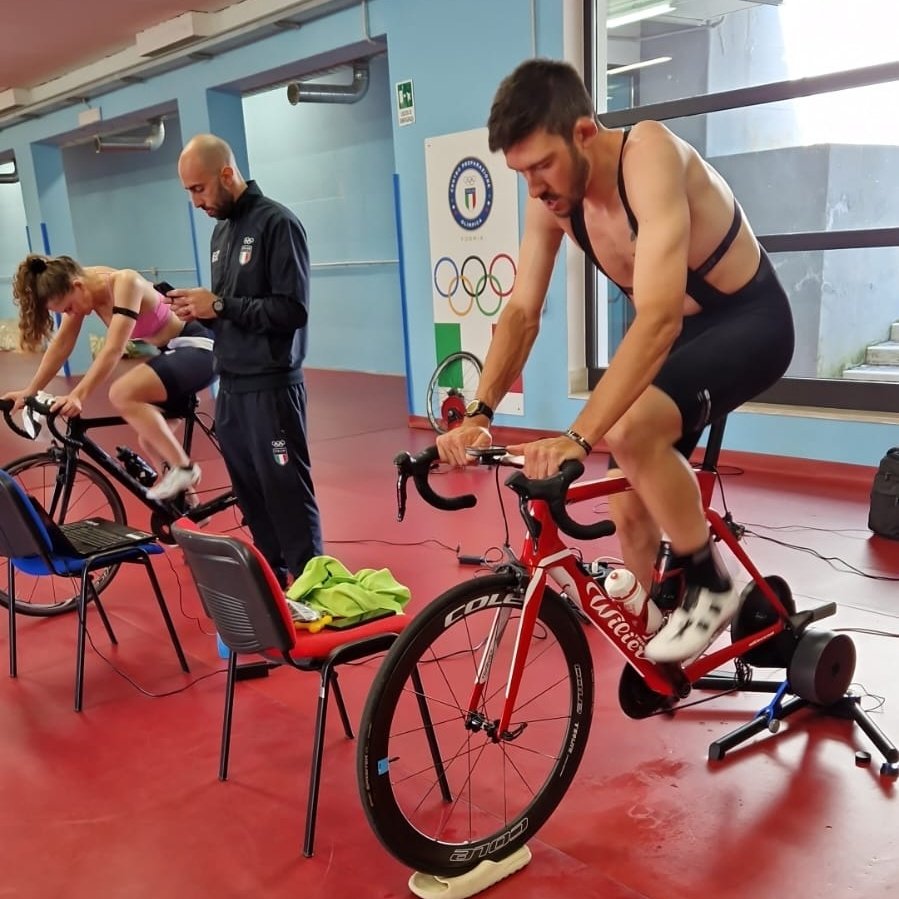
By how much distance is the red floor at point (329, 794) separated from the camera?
5.97 feet

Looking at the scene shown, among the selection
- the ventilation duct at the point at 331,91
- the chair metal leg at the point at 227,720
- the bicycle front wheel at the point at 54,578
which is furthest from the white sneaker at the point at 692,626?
the ventilation duct at the point at 331,91

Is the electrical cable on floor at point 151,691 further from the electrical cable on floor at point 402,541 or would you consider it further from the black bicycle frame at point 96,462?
the electrical cable on floor at point 402,541

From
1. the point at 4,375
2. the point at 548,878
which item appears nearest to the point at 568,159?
the point at 548,878

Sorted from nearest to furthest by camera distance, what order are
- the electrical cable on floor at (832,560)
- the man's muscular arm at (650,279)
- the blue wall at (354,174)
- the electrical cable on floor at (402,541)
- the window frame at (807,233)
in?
the man's muscular arm at (650,279)
the electrical cable on floor at (832,560)
the electrical cable on floor at (402,541)
the window frame at (807,233)
the blue wall at (354,174)

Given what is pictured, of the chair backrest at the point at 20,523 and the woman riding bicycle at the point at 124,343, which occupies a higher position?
the woman riding bicycle at the point at 124,343

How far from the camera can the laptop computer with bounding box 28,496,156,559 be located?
2752 millimetres

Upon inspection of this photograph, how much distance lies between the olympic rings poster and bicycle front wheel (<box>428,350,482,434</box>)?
0.12 meters

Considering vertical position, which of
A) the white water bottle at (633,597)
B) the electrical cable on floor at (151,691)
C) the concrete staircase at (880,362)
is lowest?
the electrical cable on floor at (151,691)

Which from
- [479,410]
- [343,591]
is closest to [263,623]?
[343,591]

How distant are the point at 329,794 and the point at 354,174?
8.92m

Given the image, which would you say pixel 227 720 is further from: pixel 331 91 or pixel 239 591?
pixel 331 91

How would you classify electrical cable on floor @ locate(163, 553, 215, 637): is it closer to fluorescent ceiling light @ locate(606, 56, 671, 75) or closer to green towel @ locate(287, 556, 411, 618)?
green towel @ locate(287, 556, 411, 618)

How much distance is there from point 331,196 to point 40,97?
149 inches

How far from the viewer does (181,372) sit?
3834mm
